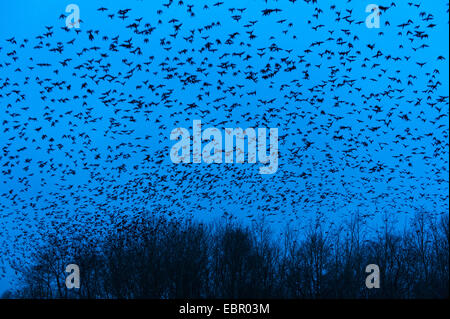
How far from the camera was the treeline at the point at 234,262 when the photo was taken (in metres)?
32.3

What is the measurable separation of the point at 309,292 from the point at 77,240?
1833cm

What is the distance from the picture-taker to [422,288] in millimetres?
28906

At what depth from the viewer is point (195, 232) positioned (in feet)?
125

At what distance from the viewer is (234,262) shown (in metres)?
36.1

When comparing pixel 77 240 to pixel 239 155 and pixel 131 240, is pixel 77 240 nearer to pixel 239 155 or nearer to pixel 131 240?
pixel 131 240

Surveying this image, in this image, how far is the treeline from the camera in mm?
32312
